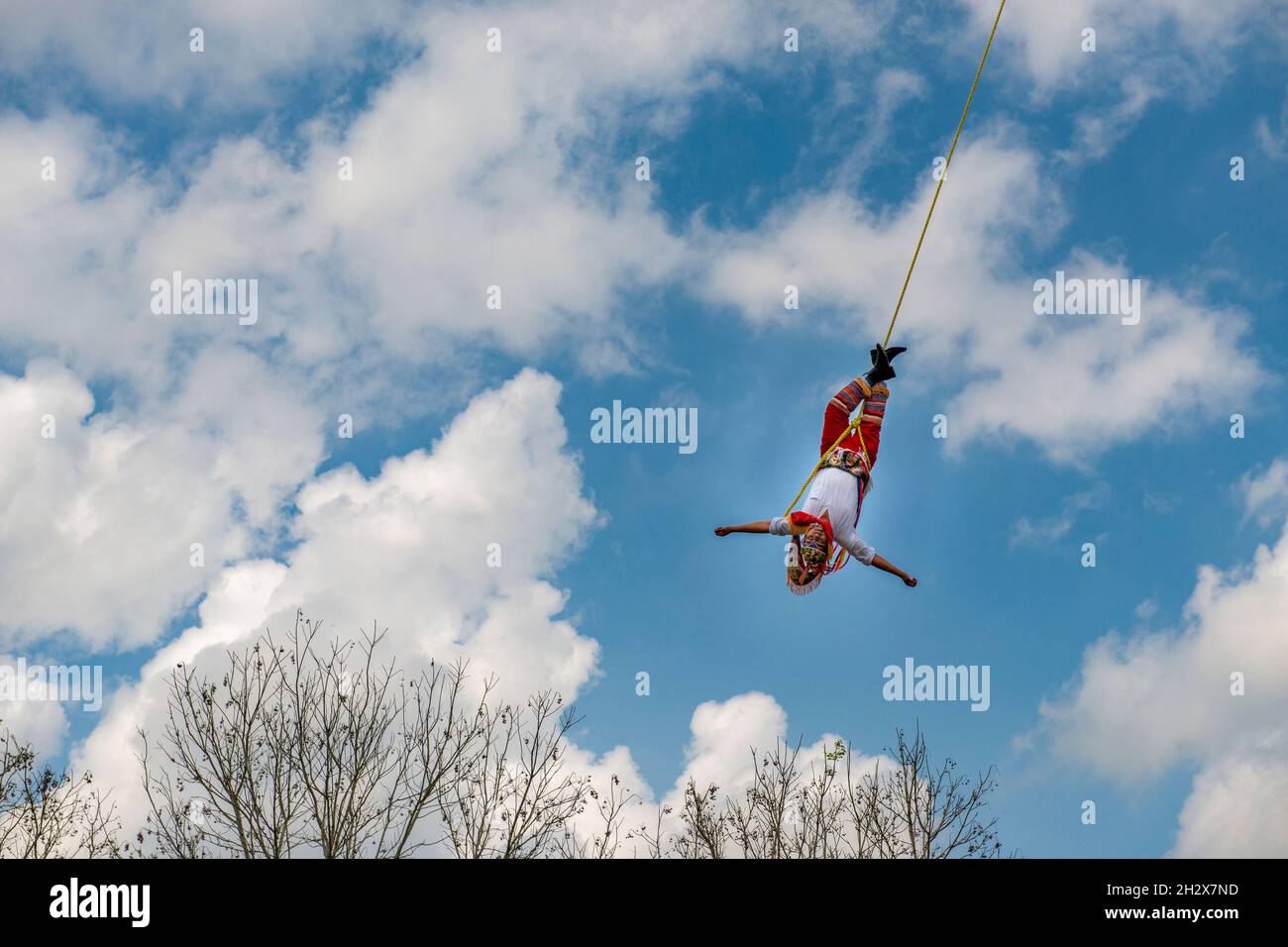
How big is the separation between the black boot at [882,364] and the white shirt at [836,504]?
0.91 metres

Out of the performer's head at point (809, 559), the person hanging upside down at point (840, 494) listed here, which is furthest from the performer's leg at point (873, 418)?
the performer's head at point (809, 559)

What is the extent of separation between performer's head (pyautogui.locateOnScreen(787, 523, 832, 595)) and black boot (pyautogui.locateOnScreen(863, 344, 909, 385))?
145 cm

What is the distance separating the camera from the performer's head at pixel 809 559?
9.77 metres

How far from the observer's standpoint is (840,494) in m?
9.84

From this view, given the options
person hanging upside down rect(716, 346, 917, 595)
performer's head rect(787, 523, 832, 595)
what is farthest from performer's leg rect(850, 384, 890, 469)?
performer's head rect(787, 523, 832, 595)

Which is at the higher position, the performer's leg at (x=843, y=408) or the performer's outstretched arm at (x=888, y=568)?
the performer's leg at (x=843, y=408)

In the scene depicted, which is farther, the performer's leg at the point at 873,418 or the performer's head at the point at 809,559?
the performer's leg at the point at 873,418

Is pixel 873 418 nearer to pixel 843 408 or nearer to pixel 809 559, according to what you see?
pixel 843 408

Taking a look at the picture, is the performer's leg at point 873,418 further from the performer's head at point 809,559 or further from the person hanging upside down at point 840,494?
the performer's head at point 809,559
